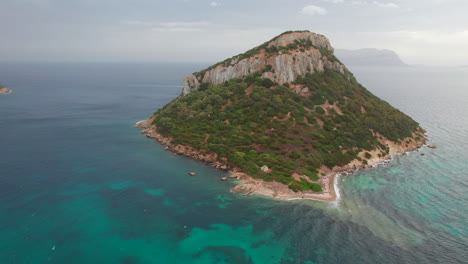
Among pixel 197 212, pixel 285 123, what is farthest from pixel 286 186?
pixel 285 123

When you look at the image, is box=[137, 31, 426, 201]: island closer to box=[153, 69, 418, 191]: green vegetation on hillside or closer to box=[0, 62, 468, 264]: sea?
box=[153, 69, 418, 191]: green vegetation on hillside

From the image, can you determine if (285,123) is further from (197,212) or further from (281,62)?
(197,212)

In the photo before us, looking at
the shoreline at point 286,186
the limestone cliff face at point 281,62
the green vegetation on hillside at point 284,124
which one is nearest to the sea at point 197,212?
the shoreline at point 286,186

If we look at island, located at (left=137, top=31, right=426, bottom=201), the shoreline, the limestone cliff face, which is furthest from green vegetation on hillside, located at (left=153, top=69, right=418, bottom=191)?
the limestone cliff face

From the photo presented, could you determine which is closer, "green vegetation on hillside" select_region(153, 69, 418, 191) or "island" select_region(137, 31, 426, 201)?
"island" select_region(137, 31, 426, 201)

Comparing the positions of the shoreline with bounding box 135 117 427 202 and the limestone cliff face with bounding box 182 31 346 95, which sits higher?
the limestone cliff face with bounding box 182 31 346 95

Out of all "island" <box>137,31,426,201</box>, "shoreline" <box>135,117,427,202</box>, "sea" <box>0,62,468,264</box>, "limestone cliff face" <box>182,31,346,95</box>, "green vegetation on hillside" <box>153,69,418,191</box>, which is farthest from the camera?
"limestone cliff face" <box>182,31,346,95</box>

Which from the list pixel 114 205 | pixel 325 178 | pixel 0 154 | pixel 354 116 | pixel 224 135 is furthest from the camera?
pixel 354 116

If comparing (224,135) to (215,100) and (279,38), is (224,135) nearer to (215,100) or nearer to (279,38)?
(215,100)

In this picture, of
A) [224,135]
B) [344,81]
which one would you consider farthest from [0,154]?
[344,81]
